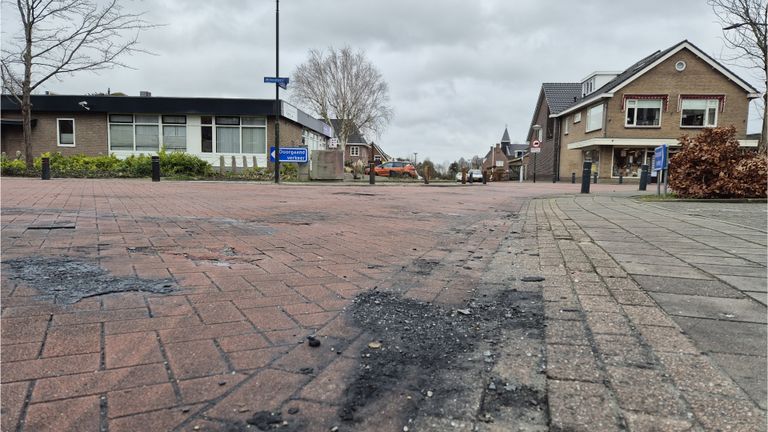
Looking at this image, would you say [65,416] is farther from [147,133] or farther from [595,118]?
[595,118]

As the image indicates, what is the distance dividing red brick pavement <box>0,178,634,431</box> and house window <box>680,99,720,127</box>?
31468 millimetres

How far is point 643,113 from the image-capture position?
30.3 m

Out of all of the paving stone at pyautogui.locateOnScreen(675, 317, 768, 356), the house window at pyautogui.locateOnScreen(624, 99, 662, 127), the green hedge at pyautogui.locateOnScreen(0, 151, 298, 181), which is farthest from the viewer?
the house window at pyautogui.locateOnScreen(624, 99, 662, 127)

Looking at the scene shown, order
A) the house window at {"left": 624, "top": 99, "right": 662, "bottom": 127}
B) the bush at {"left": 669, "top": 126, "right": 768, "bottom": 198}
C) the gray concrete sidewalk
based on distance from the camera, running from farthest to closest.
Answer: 1. the house window at {"left": 624, "top": 99, "right": 662, "bottom": 127}
2. the bush at {"left": 669, "top": 126, "right": 768, "bottom": 198}
3. the gray concrete sidewalk

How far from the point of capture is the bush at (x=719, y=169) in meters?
10.6

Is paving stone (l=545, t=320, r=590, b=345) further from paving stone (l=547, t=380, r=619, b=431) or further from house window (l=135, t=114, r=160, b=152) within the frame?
house window (l=135, t=114, r=160, b=152)

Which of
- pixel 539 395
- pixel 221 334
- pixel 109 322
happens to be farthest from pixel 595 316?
pixel 109 322

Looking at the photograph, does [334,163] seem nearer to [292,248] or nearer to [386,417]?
[292,248]

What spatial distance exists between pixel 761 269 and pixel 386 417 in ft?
11.0

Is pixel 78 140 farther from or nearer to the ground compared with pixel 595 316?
farther from the ground

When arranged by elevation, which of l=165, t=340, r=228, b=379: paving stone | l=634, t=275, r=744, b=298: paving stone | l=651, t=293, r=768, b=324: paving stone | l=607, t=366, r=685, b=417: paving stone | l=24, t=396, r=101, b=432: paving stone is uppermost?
l=634, t=275, r=744, b=298: paving stone

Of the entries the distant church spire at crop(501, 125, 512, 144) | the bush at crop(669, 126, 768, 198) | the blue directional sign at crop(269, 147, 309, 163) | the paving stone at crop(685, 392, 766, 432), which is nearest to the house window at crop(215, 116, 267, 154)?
the blue directional sign at crop(269, 147, 309, 163)

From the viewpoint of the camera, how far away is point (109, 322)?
7.69 feet

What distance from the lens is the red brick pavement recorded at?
5.36ft
